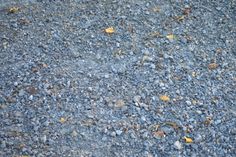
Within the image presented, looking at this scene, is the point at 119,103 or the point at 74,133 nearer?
the point at 74,133

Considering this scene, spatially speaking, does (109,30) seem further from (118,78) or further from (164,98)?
(164,98)

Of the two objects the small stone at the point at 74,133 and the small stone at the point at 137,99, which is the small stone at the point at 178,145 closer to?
the small stone at the point at 137,99

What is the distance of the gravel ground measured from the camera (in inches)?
125

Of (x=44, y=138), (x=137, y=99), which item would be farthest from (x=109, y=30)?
(x=44, y=138)

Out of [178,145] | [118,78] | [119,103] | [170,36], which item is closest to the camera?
[178,145]

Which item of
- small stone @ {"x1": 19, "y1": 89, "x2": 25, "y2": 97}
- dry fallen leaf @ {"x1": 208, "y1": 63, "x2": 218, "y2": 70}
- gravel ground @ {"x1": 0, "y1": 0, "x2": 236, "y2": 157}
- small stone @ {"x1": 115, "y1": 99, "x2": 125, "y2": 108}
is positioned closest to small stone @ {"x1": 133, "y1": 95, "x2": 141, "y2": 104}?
gravel ground @ {"x1": 0, "y1": 0, "x2": 236, "y2": 157}

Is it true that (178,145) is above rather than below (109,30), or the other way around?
below

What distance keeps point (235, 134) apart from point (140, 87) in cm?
93

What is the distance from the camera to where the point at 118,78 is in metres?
3.64

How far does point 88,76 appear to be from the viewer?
3646 millimetres

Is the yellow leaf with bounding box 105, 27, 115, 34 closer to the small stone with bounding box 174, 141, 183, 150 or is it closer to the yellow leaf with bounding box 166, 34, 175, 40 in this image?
the yellow leaf with bounding box 166, 34, 175, 40

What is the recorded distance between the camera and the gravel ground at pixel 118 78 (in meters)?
3.17

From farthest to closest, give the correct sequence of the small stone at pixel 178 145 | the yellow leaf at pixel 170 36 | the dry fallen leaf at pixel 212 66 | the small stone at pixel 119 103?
the yellow leaf at pixel 170 36 < the dry fallen leaf at pixel 212 66 < the small stone at pixel 119 103 < the small stone at pixel 178 145

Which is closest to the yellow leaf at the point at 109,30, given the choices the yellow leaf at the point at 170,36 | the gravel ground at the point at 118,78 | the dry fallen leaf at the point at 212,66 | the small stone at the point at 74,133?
the gravel ground at the point at 118,78
